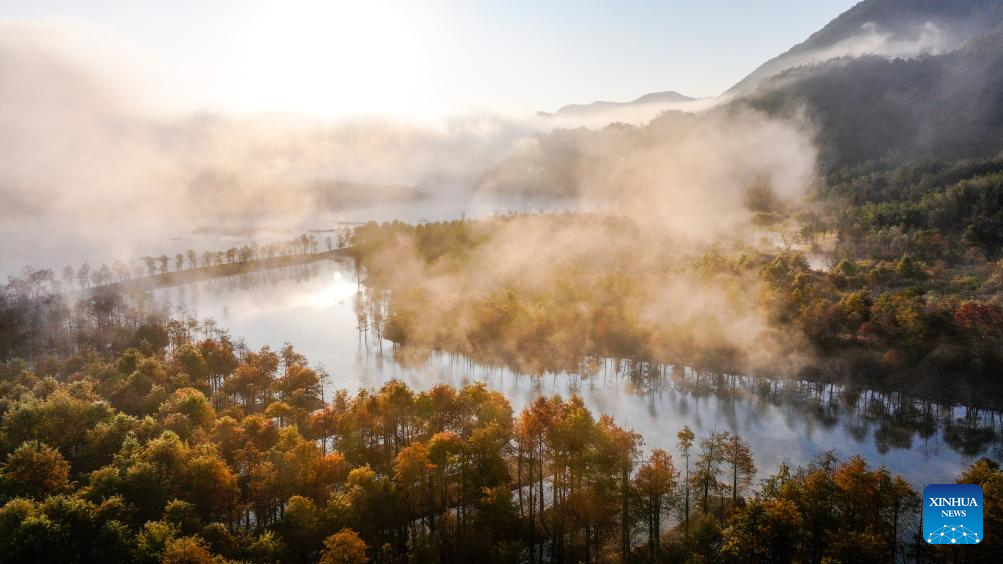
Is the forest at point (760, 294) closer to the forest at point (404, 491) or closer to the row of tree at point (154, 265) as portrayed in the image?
the forest at point (404, 491)

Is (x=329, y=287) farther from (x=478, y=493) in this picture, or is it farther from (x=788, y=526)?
(x=788, y=526)

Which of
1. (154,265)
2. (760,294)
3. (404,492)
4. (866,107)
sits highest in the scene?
(866,107)

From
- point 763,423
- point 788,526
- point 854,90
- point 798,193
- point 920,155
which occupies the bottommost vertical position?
point 763,423

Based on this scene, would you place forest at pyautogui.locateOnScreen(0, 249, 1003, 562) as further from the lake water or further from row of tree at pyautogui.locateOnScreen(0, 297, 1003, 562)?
the lake water

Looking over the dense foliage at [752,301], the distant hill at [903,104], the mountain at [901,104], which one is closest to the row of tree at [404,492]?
the dense foliage at [752,301]

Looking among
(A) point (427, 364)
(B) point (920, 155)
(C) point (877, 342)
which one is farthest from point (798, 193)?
(A) point (427, 364)

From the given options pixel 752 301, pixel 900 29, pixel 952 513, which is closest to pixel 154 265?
pixel 752 301

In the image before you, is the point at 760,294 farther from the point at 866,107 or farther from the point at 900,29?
the point at 900,29
